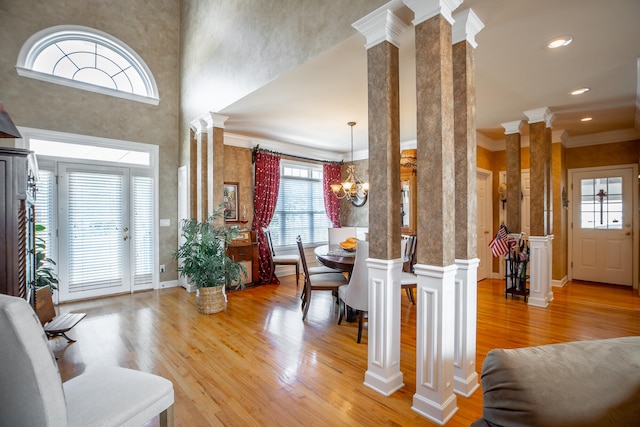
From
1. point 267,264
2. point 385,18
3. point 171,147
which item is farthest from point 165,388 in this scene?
point 171,147

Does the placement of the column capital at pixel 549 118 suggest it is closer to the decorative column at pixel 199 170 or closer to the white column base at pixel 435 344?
the white column base at pixel 435 344

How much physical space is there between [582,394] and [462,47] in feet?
7.23

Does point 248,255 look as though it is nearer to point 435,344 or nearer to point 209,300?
point 209,300

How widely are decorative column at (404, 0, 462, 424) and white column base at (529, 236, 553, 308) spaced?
3.07 metres

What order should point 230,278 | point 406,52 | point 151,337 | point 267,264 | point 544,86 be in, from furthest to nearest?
point 267,264, point 230,278, point 544,86, point 151,337, point 406,52

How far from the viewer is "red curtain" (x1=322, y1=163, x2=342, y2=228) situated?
6.91 meters

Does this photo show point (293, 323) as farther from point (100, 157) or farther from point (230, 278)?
point (100, 157)

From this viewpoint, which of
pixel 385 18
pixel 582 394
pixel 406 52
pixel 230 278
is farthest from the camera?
pixel 230 278

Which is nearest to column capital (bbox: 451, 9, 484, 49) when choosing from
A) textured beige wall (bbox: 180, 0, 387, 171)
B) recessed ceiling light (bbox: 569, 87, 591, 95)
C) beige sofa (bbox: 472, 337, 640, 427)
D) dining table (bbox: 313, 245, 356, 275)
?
textured beige wall (bbox: 180, 0, 387, 171)

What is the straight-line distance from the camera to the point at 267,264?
220 inches

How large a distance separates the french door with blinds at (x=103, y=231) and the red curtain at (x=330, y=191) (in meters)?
3.54

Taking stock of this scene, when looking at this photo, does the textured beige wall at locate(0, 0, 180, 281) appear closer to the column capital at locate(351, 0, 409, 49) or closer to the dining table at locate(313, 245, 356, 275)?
the dining table at locate(313, 245, 356, 275)

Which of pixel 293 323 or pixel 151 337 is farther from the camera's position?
pixel 293 323

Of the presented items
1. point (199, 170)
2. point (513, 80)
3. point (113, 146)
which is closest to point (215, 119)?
point (199, 170)
